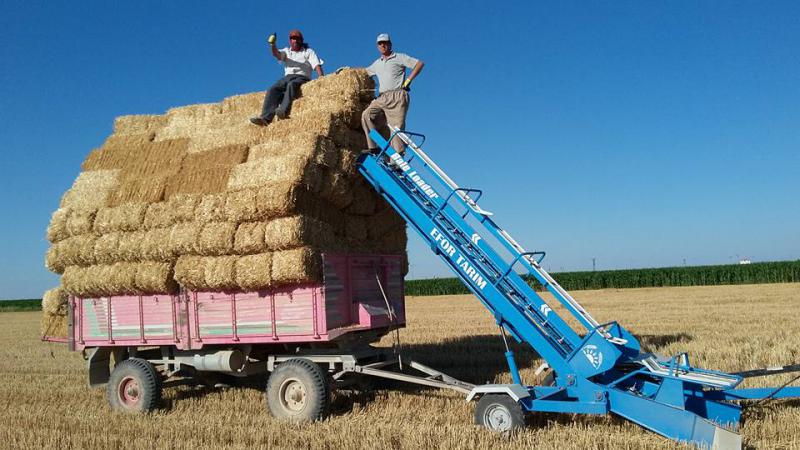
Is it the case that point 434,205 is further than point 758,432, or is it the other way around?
point 434,205

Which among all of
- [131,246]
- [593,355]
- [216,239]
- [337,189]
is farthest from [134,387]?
[593,355]

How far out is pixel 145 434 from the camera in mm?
7223

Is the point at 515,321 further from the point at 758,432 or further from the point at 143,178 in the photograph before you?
the point at 143,178

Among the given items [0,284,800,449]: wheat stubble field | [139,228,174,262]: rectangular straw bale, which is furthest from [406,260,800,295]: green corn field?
[139,228,174,262]: rectangular straw bale

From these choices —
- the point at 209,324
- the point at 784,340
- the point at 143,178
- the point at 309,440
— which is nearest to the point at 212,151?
the point at 143,178

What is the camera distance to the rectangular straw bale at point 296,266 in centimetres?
774

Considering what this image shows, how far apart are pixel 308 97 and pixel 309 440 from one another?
4.67m

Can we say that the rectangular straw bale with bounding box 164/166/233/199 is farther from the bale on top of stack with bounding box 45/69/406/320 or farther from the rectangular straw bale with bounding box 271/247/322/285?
the rectangular straw bale with bounding box 271/247/322/285

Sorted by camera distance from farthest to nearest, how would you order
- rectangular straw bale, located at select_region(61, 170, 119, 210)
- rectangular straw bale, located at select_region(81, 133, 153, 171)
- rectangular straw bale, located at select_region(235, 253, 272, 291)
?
rectangular straw bale, located at select_region(81, 133, 153, 171) → rectangular straw bale, located at select_region(61, 170, 119, 210) → rectangular straw bale, located at select_region(235, 253, 272, 291)

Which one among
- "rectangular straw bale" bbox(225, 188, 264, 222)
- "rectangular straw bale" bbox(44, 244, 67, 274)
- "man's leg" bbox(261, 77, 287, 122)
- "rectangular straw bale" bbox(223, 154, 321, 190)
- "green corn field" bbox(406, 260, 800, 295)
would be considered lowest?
"green corn field" bbox(406, 260, 800, 295)

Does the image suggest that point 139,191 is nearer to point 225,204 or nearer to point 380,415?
point 225,204

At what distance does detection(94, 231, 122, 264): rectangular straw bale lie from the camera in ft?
30.3

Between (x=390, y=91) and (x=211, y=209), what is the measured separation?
277cm

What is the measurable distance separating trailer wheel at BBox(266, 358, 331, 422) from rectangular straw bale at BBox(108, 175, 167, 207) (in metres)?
3.17
